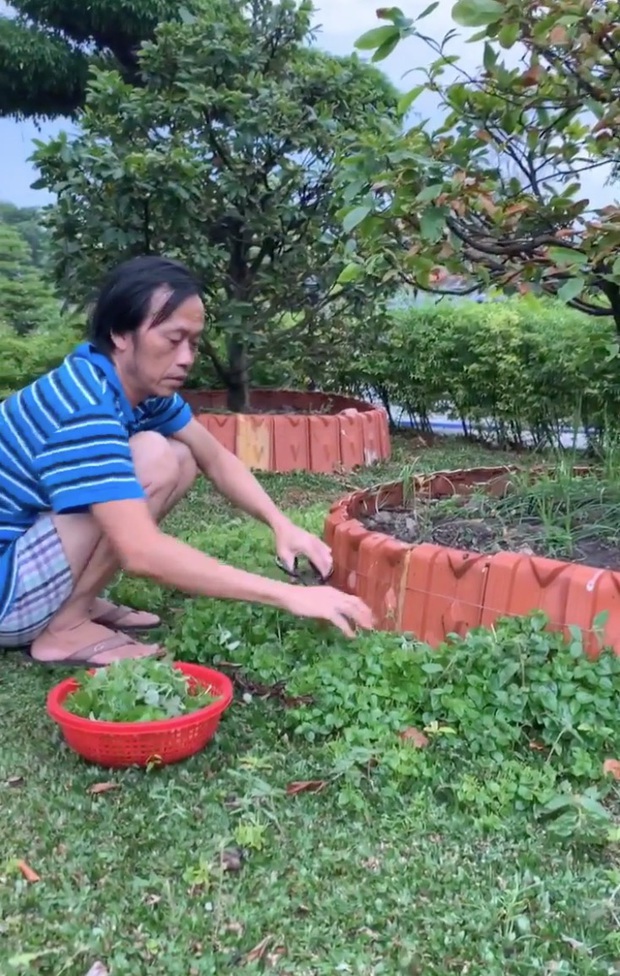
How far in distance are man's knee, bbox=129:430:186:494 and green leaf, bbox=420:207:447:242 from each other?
3.05 feet

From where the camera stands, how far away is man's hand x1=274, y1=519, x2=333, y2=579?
251cm

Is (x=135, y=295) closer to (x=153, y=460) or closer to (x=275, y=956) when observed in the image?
(x=153, y=460)

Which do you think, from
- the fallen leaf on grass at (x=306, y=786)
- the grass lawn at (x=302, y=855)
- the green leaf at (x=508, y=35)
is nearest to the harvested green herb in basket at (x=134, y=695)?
the grass lawn at (x=302, y=855)

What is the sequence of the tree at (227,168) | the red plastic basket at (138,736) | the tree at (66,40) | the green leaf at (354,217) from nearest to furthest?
the red plastic basket at (138,736), the green leaf at (354,217), the tree at (227,168), the tree at (66,40)

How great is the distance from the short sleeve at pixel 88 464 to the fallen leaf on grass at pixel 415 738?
2.66 ft

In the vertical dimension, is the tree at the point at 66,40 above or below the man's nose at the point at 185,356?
above

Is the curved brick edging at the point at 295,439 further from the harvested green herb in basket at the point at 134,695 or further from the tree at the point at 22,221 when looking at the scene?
the tree at the point at 22,221

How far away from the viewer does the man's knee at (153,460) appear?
8.44 ft

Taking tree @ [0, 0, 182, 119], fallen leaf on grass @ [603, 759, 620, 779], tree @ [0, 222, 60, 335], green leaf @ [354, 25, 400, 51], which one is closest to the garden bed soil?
fallen leaf on grass @ [603, 759, 620, 779]

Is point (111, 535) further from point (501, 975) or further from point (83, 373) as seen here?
point (501, 975)

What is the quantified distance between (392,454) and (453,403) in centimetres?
91

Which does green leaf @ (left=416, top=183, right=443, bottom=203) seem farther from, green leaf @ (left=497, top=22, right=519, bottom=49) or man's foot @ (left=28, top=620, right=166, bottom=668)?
man's foot @ (left=28, top=620, right=166, bottom=668)

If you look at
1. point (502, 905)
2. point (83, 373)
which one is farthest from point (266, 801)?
point (83, 373)

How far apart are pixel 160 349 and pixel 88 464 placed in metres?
0.37
